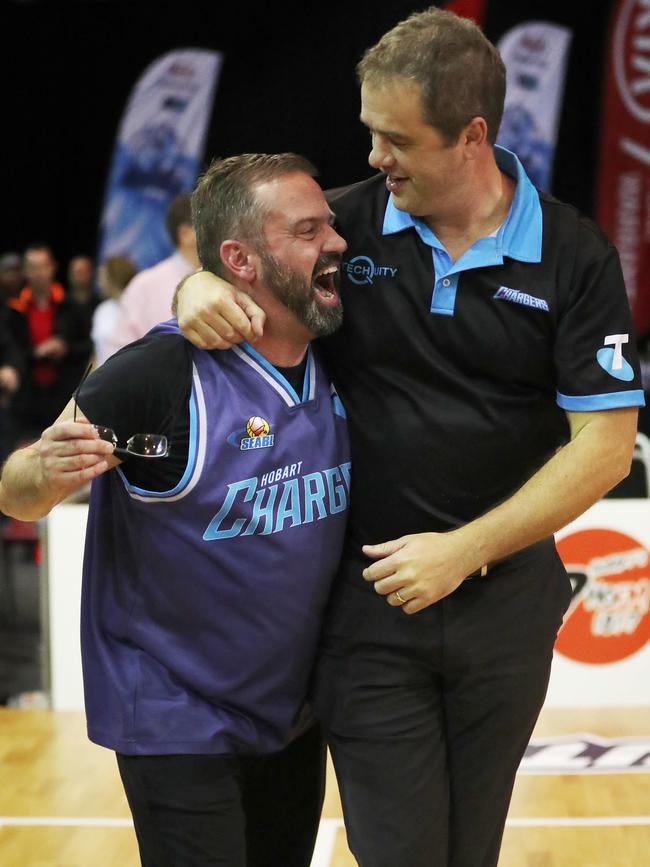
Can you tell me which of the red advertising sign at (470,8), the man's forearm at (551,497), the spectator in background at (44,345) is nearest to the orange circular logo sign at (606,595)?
the man's forearm at (551,497)

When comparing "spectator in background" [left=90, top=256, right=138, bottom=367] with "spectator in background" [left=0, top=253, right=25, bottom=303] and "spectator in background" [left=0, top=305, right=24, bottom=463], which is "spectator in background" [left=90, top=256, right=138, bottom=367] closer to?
"spectator in background" [left=0, top=305, right=24, bottom=463]

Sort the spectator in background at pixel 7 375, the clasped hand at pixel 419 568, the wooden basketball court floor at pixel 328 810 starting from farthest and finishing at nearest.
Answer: the spectator in background at pixel 7 375, the wooden basketball court floor at pixel 328 810, the clasped hand at pixel 419 568

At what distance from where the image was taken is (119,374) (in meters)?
2.42

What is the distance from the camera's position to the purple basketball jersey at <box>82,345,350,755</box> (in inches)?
98.0

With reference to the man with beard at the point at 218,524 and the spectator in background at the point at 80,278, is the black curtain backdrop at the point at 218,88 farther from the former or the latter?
the man with beard at the point at 218,524

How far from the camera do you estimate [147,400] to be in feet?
7.95

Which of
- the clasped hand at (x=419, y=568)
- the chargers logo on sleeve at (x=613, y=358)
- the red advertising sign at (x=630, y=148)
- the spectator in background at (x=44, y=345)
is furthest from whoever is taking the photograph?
the red advertising sign at (x=630, y=148)

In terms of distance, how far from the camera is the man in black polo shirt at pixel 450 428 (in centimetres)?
242

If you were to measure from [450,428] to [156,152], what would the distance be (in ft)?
34.8

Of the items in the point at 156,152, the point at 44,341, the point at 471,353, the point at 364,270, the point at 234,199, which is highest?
the point at 234,199

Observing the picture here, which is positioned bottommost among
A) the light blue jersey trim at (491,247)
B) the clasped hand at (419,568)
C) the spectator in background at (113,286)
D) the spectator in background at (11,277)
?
the spectator in background at (11,277)

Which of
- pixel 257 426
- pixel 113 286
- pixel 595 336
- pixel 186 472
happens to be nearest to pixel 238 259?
pixel 257 426

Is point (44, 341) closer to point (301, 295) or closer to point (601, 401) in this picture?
point (301, 295)

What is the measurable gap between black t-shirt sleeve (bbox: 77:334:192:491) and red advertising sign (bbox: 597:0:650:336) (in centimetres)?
928
